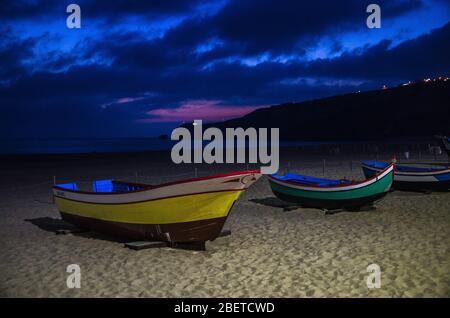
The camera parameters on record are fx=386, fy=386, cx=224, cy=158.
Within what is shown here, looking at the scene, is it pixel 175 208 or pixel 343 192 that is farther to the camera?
pixel 343 192

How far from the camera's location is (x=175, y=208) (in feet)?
29.3

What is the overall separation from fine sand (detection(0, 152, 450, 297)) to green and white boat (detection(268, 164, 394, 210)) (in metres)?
0.42

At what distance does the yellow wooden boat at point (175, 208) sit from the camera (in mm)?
8648

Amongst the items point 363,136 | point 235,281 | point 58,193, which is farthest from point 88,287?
point 363,136

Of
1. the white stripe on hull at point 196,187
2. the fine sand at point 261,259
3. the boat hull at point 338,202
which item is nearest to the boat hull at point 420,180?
the fine sand at point 261,259

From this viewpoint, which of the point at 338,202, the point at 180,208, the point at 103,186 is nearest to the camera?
the point at 180,208

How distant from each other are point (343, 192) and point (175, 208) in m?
6.60

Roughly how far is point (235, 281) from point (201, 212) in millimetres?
2167

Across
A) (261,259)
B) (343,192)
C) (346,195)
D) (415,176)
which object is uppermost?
(415,176)

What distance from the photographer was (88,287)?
700cm

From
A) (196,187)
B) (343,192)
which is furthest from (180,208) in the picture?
(343,192)

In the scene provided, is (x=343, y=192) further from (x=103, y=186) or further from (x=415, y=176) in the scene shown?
(x=103, y=186)

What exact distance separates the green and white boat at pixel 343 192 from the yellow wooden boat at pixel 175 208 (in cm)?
525
